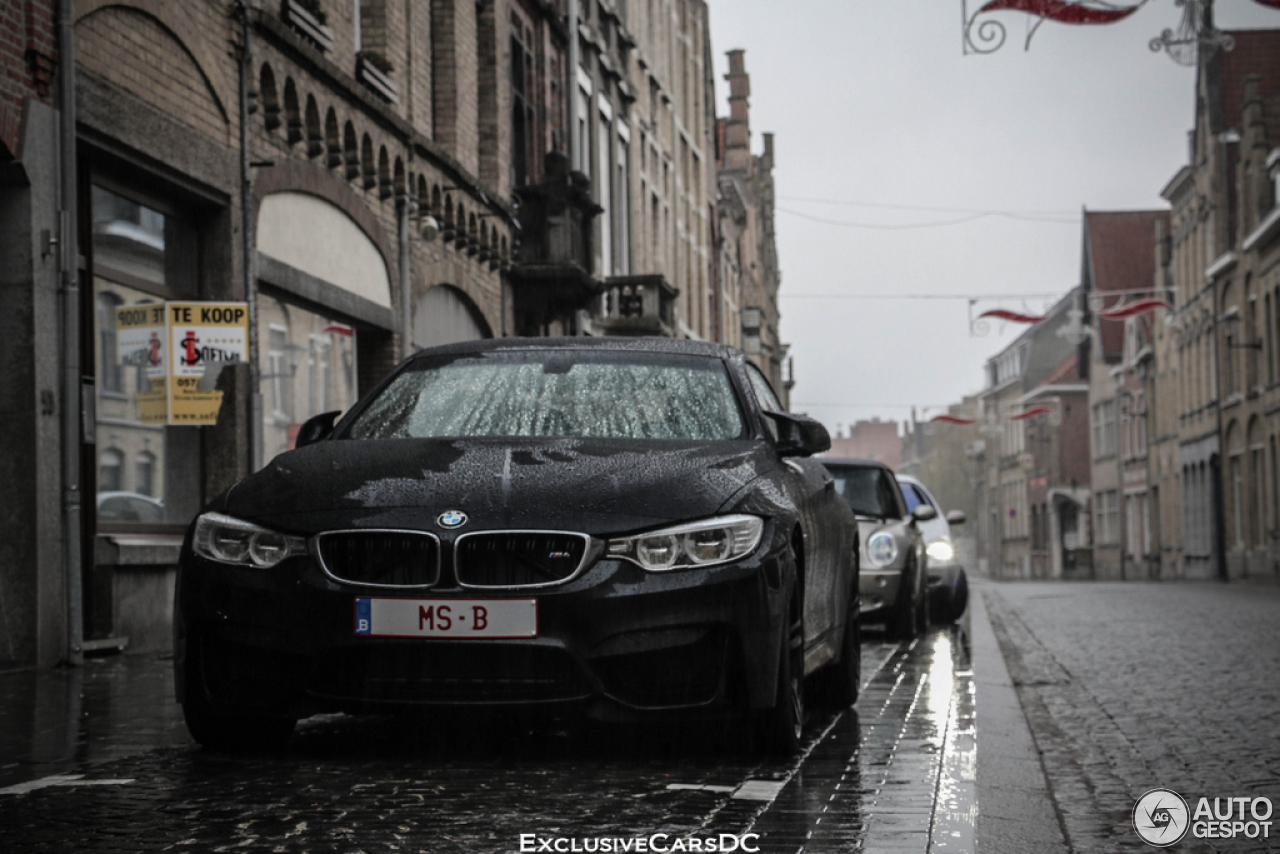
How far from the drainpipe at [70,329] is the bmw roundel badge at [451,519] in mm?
5751

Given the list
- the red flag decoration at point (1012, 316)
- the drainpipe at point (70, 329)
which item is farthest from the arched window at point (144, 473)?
the red flag decoration at point (1012, 316)

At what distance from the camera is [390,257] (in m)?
18.5

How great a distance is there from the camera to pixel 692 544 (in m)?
5.83

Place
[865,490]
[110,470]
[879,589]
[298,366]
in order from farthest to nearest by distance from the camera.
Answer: [298,366] → [865,490] → [879,589] → [110,470]

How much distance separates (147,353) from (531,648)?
7996mm

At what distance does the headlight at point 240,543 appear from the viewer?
5855 mm

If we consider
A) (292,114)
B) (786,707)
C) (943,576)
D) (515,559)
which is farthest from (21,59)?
(943,576)

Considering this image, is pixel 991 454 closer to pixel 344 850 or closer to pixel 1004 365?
pixel 1004 365

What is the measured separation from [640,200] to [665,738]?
3081 cm

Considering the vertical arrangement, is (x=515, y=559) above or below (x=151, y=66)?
below

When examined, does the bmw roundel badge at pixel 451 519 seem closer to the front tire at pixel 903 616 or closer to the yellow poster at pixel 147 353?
the yellow poster at pixel 147 353

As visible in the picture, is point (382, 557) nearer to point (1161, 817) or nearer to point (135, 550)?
point (1161, 817)

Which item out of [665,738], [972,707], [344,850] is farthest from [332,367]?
[344,850]

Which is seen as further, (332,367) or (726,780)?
(332,367)
